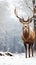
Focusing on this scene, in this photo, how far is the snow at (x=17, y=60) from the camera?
2.72m

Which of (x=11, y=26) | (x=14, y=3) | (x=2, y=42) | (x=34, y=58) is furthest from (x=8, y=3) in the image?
(x=34, y=58)

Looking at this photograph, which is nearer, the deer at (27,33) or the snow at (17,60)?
the snow at (17,60)

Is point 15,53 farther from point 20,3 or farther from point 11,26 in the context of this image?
point 20,3

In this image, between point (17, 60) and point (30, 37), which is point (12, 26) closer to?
point (30, 37)

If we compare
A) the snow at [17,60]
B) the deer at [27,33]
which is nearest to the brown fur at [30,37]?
the deer at [27,33]

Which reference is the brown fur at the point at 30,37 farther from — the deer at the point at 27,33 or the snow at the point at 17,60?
the snow at the point at 17,60

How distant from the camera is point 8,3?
2.96 m

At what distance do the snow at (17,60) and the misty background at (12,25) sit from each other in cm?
10

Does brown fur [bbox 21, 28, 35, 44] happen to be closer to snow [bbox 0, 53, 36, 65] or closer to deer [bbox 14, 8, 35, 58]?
deer [bbox 14, 8, 35, 58]

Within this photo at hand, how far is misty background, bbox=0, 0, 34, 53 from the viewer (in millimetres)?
2924

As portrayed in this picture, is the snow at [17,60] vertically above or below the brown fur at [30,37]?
below

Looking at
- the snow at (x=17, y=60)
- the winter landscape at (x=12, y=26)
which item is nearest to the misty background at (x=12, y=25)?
the winter landscape at (x=12, y=26)

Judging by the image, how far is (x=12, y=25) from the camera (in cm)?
296

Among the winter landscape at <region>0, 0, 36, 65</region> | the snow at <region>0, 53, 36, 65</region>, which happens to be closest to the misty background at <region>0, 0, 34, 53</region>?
the winter landscape at <region>0, 0, 36, 65</region>
